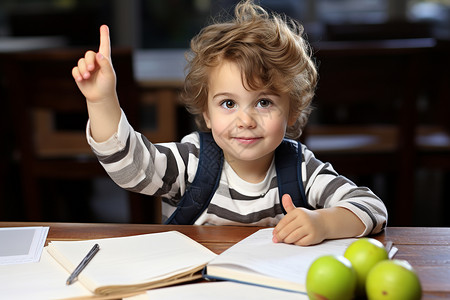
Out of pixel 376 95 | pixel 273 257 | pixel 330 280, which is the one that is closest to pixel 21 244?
pixel 273 257

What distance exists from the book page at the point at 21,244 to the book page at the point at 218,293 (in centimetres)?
24

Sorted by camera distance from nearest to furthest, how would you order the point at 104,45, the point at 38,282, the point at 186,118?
the point at 38,282 → the point at 104,45 → the point at 186,118

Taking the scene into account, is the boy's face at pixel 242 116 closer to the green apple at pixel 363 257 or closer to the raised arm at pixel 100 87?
the raised arm at pixel 100 87

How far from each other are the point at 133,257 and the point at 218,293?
175 mm

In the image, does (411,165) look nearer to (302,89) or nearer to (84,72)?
(302,89)

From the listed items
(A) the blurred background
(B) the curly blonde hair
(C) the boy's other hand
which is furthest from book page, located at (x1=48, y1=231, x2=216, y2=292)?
(A) the blurred background

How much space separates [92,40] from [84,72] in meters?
3.82

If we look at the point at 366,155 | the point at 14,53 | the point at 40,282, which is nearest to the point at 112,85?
the point at 40,282

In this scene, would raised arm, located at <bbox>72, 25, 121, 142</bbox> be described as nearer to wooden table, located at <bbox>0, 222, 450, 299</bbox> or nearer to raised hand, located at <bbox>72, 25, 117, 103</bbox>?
raised hand, located at <bbox>72, 25, 117, 103</bbox>

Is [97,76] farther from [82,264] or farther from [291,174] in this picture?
[291,174]

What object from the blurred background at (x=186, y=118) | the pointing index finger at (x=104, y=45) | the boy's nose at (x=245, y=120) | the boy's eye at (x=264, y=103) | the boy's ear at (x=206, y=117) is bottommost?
the blurred background at (x=186, y=118)

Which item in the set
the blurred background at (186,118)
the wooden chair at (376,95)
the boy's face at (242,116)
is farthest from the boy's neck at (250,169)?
the wooden chair at (376,95)

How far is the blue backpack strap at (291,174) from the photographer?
125 cm

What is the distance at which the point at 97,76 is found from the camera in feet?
3.43
